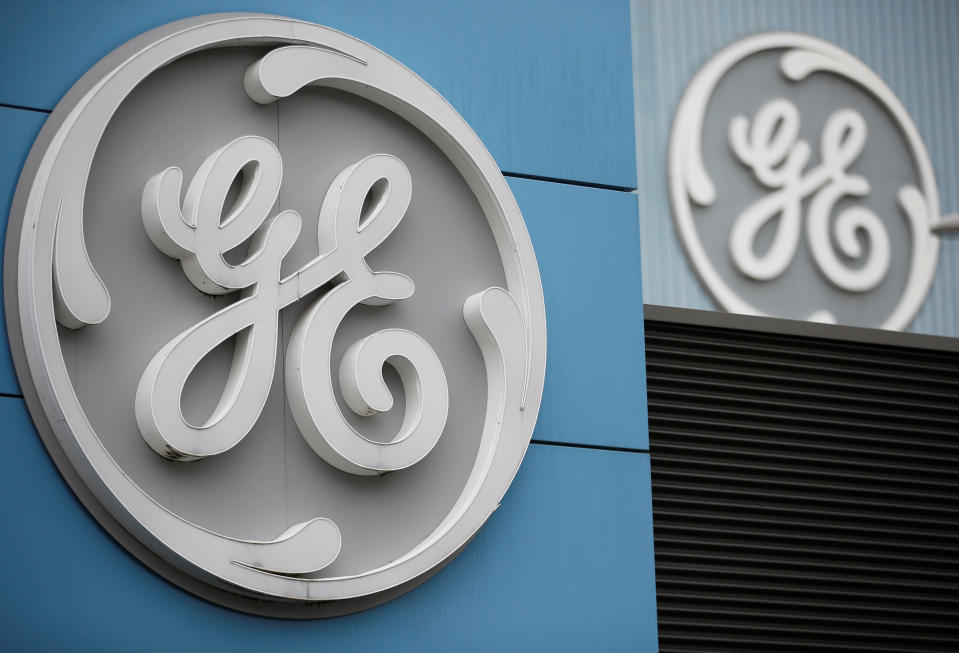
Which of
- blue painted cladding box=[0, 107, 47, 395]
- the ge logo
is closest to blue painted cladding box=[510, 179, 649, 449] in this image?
blue painted cladding box=[0, 107, 47, 395]

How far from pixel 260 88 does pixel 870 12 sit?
5431 millimetres

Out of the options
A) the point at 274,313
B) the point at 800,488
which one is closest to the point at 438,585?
the point at 274,313

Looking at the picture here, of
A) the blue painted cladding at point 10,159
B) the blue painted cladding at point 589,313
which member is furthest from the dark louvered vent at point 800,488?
the blue painted cladding at point 10,159

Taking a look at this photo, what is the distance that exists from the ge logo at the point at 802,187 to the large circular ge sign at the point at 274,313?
3.26 m

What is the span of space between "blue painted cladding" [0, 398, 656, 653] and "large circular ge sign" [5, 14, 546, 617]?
81mm

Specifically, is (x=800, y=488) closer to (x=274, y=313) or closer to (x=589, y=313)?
(x=589, y=313)

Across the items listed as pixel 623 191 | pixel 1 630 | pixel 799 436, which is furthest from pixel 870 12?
pixel 1 630

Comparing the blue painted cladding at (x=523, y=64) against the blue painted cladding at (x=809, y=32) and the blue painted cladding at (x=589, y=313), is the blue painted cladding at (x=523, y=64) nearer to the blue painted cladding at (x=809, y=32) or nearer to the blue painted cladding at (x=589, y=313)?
the blue painted cladding at (x=589, y=313)

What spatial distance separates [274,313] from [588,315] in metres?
1.41

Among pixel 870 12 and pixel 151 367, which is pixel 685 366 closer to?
pixel 870 12

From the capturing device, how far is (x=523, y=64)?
584 centimetres

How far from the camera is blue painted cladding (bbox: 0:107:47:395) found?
177 inches

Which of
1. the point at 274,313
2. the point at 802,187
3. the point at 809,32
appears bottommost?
the point at 274,313

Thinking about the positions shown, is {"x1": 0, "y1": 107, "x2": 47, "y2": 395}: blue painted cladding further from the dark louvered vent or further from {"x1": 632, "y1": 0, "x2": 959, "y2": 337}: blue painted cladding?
the dark louvered vent
